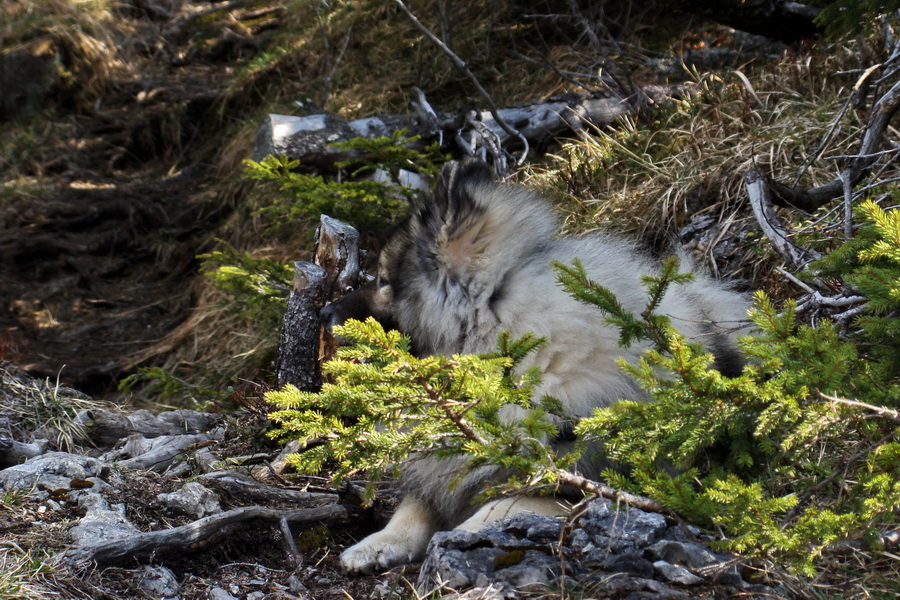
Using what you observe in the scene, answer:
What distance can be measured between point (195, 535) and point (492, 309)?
1.27 m

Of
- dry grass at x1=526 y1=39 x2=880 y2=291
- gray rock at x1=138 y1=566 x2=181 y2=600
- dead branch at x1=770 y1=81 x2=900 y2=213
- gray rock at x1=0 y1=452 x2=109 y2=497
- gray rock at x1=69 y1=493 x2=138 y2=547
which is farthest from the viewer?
dry grass at x1=526 y1=39 x2=880 y2=291

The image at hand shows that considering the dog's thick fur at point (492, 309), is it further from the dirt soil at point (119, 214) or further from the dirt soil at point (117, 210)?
the dirt soil at point (117, 210)

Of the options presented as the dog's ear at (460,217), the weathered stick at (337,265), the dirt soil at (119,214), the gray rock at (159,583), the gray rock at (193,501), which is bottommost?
the dirt soil at (119,214)

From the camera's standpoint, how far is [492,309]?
270cm

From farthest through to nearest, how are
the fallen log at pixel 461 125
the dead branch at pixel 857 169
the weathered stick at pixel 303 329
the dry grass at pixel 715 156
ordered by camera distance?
the fallen log at pixel 461 125, the dry grass at pixel 715 156, the weathered stick at pixel 303 329, the dead branch at pixel 857 169

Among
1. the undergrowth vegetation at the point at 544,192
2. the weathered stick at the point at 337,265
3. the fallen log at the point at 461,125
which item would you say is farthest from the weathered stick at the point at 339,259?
the fallen log at the point at 461,125

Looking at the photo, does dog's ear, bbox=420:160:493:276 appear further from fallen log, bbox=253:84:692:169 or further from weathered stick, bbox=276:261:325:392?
fallen log, bbox=253:84:692:169

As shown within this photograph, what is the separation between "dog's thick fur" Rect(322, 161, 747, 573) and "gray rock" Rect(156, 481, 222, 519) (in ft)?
1.95

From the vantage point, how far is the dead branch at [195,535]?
7.70ft

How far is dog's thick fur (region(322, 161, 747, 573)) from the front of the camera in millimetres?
2611

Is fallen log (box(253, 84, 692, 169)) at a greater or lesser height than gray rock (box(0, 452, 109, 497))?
greater

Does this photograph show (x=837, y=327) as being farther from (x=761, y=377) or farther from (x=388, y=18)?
(x=388, y=18)

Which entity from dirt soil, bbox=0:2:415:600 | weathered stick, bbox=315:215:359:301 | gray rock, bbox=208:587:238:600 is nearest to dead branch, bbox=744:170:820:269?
weathered stick, bbox=315:215:359:301

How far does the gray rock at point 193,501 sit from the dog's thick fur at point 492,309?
594mm
